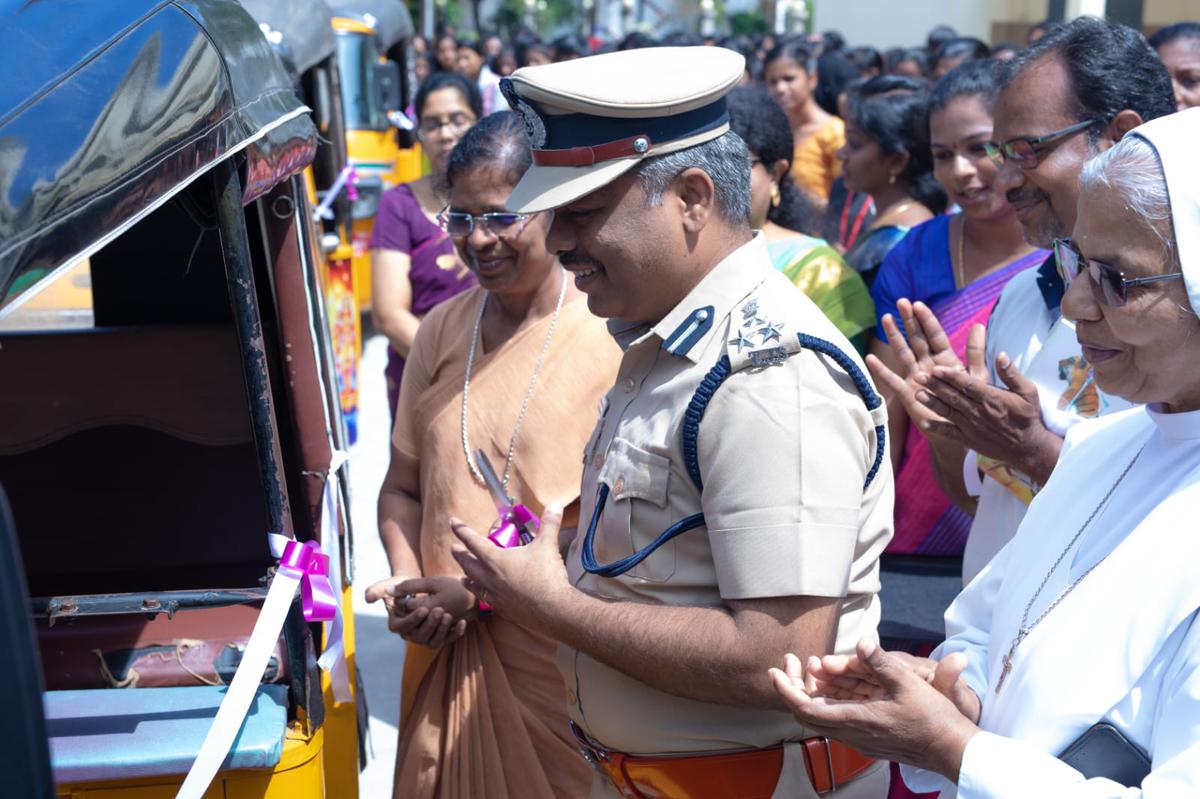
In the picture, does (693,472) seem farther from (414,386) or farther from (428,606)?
(414,386)

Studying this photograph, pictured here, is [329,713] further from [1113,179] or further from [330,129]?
[330,129]

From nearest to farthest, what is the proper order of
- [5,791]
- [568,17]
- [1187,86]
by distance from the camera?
[5,791] < [1187,86] < [568,17]

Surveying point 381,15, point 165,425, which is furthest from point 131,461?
point 381,15

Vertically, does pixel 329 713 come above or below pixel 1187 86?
below

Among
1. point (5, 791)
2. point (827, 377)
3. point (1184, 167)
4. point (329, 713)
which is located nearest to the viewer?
point (5, 791)

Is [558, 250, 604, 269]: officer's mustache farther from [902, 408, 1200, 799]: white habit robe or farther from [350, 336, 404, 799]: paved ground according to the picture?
[350, 336, 404, 799]: paved ground

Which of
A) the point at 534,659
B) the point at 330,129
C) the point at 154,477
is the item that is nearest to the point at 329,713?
the point at 534,659

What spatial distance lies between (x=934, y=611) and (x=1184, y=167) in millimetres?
1732

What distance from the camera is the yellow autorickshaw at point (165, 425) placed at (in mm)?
1534

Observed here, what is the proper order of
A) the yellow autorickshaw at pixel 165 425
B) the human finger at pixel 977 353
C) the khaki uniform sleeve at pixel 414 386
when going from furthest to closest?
the khaki uniform sleeve at pixel 414 386, the human finger at pixel 977 353, the yellow autorickshaw at pixel 165 425

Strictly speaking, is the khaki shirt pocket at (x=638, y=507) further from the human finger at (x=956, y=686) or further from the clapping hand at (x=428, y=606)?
the clapping hand at (x=428, y=606)

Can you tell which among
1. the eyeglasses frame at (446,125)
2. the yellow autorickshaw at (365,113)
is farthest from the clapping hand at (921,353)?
the yellow autorickshaw at (365,113)

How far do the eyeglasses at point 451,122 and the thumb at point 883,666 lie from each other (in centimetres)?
432

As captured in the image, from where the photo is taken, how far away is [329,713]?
2535 mm
